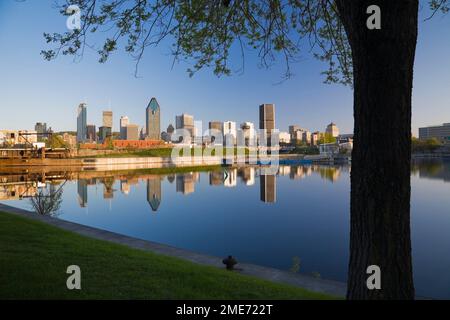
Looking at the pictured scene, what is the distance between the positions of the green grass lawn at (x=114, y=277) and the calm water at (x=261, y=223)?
4737mm

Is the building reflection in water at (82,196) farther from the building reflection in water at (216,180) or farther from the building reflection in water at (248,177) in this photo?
the building reflection in water at (248,177)

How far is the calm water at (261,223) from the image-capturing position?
1053 centimetres

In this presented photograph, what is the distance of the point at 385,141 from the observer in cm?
295

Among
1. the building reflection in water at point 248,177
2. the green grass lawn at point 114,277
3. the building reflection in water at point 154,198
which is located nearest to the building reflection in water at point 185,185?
the building reflection in water at point 154,198

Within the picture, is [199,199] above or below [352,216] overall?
below

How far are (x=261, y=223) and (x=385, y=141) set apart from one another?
13.3 m

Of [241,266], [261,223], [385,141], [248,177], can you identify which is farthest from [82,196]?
[248,177]

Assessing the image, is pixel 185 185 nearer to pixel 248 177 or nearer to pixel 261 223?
pixel 248 177

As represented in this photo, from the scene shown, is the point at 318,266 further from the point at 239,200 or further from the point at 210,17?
the point at 239,200

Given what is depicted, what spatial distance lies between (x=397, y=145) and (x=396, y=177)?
30 cm

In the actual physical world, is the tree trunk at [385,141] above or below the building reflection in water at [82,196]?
above

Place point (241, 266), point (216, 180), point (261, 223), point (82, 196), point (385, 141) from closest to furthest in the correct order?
point (385, 141), point (241, 266), point (261, 223), point (82, 196), point (216, 180)

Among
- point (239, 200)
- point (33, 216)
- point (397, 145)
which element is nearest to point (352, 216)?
point (397, 145)
